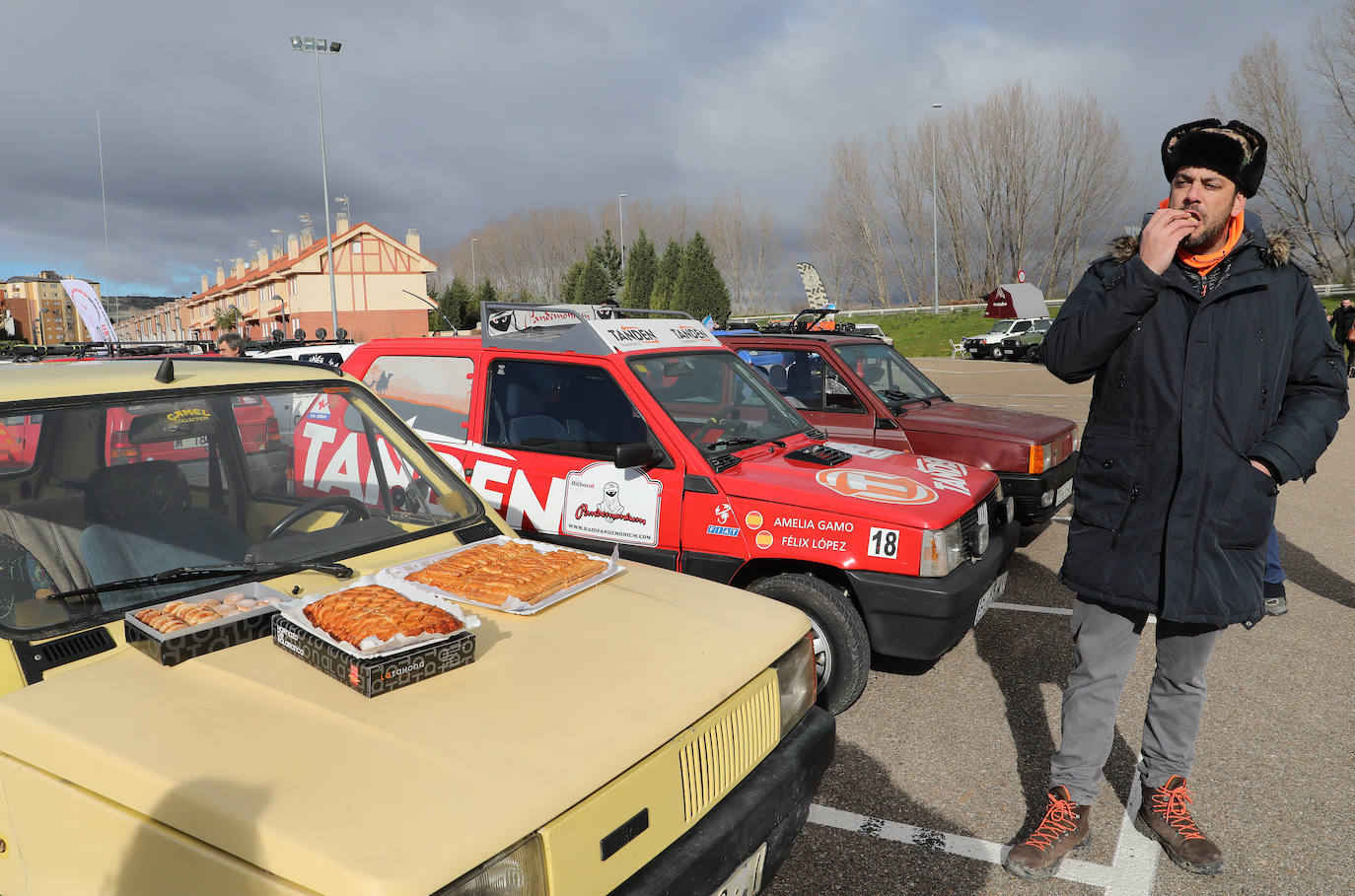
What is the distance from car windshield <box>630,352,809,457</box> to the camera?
4.27 m

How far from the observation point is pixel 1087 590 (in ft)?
8.78

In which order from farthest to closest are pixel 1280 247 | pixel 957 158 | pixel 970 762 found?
pixel 957 158, pixel 970 762, pixel 1280 247

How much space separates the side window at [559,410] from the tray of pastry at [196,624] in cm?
225

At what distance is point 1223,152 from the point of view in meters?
2.43

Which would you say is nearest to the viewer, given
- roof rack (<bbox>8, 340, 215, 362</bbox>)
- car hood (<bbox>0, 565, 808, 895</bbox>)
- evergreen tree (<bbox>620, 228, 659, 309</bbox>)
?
car hood (<bbox>0, 565, 808, 895</bbox>)

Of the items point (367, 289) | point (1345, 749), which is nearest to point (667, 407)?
point (1345, 749)

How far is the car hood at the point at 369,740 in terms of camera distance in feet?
4.73

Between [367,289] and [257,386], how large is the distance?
176 ft

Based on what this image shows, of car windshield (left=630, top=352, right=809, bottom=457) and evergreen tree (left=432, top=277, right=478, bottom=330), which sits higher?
evergreen tree (left=432, top=277, right=478, bottom=330)

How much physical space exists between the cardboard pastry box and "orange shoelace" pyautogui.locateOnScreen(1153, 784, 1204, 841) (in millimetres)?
2459

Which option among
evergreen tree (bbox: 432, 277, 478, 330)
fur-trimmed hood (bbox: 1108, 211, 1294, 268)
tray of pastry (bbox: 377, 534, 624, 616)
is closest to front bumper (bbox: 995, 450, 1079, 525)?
fur-trimmed hood (bbox: 1108, 211, 1294, 268)

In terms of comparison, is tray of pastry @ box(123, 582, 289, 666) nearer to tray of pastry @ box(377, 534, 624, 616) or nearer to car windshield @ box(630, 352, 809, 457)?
tray of pastry @ box(377, 534, 624, 616)

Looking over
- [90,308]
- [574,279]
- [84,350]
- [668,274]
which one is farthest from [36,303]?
[84,350]

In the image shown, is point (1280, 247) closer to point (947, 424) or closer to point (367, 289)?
point (947, 424)
